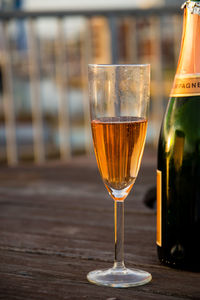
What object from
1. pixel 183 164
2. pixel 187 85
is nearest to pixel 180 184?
pixel 183 164

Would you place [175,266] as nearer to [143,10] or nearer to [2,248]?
[2,248]

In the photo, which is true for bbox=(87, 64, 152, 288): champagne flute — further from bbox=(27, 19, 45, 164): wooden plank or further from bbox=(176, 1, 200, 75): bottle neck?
bbox=(27, 19, 45, 164): wooden plank

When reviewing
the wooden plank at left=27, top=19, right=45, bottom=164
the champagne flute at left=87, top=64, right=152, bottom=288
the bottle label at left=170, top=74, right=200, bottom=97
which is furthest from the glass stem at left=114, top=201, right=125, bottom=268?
the wooden plank at left=27, top=19, right=45, bottom=164

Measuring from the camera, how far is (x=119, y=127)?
2.02ft

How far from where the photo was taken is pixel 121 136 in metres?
0.62

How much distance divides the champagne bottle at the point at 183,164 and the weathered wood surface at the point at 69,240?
4 cm

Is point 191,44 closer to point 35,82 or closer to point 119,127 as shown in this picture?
point 119,127

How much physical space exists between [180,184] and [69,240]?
0.70 ft

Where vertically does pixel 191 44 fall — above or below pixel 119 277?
above

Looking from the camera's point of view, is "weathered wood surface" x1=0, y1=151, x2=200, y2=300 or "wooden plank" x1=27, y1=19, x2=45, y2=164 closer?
"weathered wood surface" x1=0, y1=151, x2=200, y2=300

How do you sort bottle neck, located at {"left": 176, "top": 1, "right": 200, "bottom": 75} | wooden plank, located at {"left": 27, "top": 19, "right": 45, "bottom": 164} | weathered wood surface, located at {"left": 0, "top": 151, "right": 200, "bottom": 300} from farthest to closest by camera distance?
wooden plank, located at {"left": 27, "top": 19, "right": 45, "bottom": 164}, bottle neck, located at {"left": 176, "top": 1, "right": 200, "bottom": 75}, weathered wood surface, located at {"left": 0, "top": 151, "right": 200, "bottom": 300}

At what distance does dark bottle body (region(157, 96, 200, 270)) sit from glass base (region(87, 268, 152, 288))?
0.20 feet

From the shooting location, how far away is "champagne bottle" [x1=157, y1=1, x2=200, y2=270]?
2.16 feet

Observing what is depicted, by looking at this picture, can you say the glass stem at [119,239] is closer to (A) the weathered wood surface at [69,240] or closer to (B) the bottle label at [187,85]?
(A) the weathered wood surface at [69,240]
